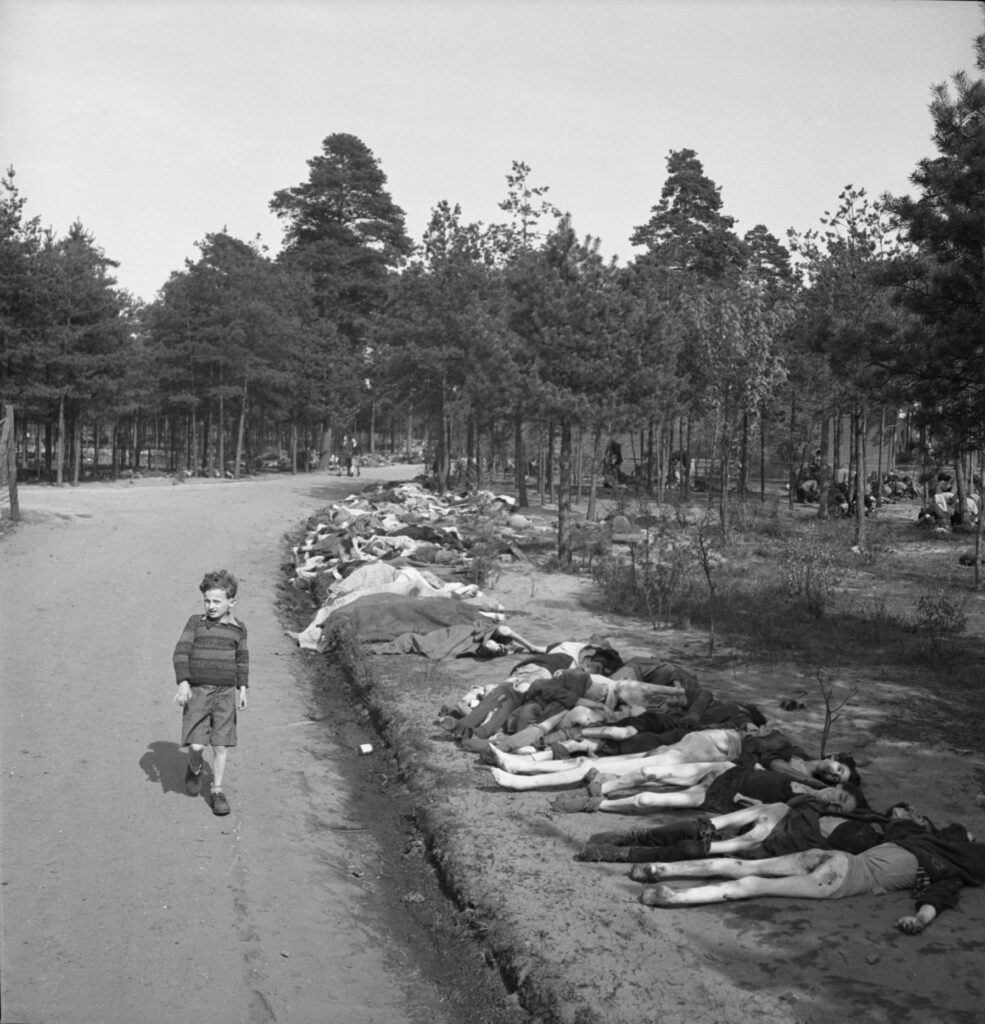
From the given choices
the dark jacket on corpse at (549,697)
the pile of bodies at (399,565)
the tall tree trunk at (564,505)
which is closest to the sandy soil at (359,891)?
the dark jacket on corpse at (549,697)

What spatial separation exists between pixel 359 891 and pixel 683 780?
7.14 ft

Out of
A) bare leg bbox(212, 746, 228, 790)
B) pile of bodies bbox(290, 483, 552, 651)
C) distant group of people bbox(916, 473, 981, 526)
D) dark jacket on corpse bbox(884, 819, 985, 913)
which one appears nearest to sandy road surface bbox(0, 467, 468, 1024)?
bare leg bbox(212, 746, 228, 790)

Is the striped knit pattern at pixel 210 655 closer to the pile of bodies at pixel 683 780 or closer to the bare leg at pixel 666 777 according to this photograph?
the pile of bodies at pixel 683 780

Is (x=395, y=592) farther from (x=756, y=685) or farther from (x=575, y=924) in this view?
(x=575, y=924)

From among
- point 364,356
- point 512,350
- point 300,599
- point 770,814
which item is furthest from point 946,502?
point 364,356

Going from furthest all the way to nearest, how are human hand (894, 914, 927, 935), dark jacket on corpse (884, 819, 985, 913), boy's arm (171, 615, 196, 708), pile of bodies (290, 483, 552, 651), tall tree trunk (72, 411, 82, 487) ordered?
tall tree trunk (72, 411, 82, 487) → pile of bodies (290, 483, 552, 651) → boy's arm (171, 615, 196, 708) → dark jacket on corpse (884, 819, 985, 913) → human hand (894, 914, 927, 935)

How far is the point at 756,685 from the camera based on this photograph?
1027 centimetres

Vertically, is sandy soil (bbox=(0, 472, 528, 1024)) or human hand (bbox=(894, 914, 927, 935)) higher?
human hand (bbox=(894, 914, 927, 935))

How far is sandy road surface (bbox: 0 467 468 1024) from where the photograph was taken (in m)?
4.64

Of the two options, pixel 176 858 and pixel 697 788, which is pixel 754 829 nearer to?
pixel 697 788

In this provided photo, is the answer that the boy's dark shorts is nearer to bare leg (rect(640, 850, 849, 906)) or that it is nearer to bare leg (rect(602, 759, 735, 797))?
bare leg (rect(602, 759, 735, 797))

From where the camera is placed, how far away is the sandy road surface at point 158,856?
464 cm

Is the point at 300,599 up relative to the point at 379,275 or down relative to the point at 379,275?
down

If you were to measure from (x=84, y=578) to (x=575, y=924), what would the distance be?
11.6 metres
